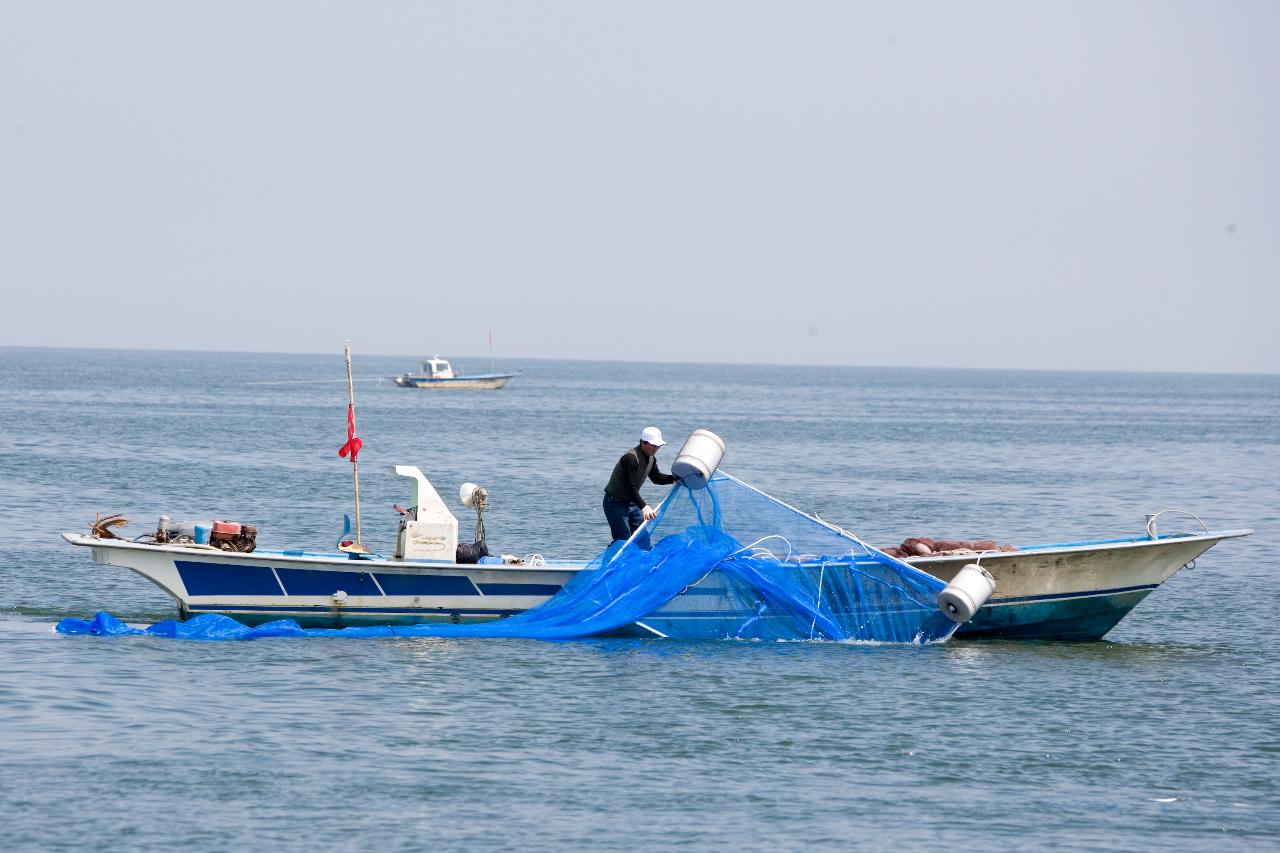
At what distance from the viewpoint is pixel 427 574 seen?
17547mm

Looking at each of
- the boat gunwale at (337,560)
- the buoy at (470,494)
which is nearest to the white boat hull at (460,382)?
the buoy at (470,494)

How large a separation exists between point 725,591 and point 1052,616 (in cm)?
381

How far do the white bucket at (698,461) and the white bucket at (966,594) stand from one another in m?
2.76

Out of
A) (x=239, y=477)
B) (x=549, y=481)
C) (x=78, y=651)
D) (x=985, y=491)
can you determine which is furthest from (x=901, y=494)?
(x=78, y=651)

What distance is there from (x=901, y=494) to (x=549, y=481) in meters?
9.24

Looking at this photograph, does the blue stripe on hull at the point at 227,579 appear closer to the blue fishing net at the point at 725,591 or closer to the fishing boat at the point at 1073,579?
the blue fishing net at the point at 725,591

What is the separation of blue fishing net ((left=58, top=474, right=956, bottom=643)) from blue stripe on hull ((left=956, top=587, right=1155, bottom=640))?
2.09 ft

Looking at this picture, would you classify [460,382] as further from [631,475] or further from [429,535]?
[631,475]

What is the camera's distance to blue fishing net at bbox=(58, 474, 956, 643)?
17141mm

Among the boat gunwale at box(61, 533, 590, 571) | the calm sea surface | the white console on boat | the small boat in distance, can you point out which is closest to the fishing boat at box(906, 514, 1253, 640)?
the calm sea surface

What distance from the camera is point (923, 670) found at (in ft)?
54.4

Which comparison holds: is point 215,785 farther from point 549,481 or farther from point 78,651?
point 549,481

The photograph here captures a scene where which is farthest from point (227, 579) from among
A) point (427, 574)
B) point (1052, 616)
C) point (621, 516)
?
point (1052, 616)

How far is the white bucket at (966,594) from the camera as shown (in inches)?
661
